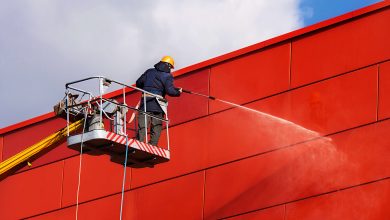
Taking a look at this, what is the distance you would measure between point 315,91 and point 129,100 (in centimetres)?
595

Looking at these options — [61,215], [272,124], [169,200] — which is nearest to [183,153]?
[169,200]

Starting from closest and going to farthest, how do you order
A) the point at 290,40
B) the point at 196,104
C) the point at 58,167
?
the point at 290,40 < the point at 196,104 < the point at 58,167

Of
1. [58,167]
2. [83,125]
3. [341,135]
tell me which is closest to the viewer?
[83,125]

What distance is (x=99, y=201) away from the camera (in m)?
28.4

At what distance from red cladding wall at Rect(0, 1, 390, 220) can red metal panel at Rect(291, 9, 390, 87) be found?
3cm

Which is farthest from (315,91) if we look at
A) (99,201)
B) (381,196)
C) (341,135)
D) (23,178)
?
(23,178)

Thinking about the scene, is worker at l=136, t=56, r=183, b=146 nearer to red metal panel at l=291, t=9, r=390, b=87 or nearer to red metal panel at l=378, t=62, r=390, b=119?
red metal panel at l=291, t=9, r=390, b=87

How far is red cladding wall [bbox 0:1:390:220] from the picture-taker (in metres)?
23.4

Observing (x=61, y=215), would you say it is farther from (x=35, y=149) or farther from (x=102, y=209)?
(x=35, y=149)

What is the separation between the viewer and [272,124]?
25234mm

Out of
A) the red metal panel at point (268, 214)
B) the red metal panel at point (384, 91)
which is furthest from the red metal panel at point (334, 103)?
the red metal panel at point (268, 214)

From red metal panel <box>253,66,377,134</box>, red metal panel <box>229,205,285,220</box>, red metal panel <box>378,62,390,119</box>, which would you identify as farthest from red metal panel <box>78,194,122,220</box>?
red metal panel <box>378,62,390,119</box>

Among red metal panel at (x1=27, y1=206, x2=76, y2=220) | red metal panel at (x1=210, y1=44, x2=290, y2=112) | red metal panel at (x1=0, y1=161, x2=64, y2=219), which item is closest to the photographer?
red metal panel at (x1=210, y1=44, x2=290, y2=112)

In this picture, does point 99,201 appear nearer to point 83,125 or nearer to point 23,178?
point 23,178
